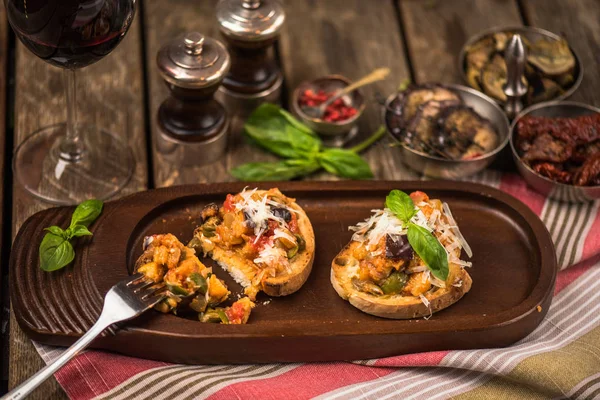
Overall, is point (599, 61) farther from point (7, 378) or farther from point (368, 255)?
point (7, 378)

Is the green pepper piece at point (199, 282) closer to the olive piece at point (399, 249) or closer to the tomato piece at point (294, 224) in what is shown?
the tomato piece at point (294, 224)

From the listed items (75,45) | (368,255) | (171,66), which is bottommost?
(368,255)

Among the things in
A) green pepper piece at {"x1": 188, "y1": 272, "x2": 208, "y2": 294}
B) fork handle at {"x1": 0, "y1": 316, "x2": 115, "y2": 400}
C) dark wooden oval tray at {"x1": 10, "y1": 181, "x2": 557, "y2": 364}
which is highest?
green pepper piece at {"x1": 188, "y1": 272, "x2": 208, "y2": 294}

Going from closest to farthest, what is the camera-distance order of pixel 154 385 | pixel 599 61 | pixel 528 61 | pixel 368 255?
pixel 154 385 < pixel 368 255 < pixel 528 61 < pixel 599 61

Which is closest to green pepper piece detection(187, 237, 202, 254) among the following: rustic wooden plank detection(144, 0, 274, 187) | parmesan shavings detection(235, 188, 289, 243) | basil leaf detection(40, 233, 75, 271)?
parmesan shavings detection(235, 188, 289, 243)

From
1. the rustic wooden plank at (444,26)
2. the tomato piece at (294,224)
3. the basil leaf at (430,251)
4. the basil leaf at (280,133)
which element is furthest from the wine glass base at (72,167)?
the rustic wooden plank at (444,26)

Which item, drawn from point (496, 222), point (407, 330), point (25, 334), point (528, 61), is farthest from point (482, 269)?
point (25, 334)

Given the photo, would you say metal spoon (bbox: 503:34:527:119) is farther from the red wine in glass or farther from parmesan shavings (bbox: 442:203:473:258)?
the red wine in glass
